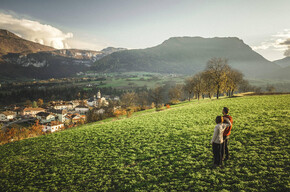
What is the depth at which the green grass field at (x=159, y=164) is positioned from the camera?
9375 millimetres

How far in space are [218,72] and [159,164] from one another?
5643 centimetres

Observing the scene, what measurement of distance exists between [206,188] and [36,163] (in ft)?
56.7

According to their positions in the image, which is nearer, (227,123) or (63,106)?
(227,123)

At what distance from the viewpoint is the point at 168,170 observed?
36.8 ft

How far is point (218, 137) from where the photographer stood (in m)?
9.84

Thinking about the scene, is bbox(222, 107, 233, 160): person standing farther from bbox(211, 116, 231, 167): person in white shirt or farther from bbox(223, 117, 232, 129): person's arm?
bbox(211, 116, 231, 167): person in white shirt

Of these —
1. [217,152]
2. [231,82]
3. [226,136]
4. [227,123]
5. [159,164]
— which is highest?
[231,82]

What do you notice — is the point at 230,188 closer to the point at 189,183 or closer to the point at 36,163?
the point at 189,183

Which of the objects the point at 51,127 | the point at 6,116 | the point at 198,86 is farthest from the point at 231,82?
the point at 6,116

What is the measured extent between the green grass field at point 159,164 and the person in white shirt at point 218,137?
0.75 meters

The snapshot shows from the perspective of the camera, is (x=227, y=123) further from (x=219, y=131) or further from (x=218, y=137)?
(x=218, y=137)

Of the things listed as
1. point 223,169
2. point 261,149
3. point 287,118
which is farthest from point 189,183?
point 287,118

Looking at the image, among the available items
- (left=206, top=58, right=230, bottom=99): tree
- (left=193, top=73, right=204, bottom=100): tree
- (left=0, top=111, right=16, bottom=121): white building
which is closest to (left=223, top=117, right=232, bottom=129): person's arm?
(left=206, top=58, right=230, bottom=99): tree

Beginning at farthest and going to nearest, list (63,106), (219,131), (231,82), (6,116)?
(63,106) → (6,116) → (231,82) → (219,131)
